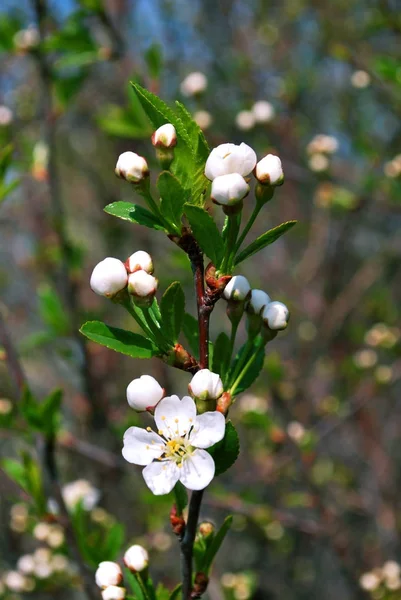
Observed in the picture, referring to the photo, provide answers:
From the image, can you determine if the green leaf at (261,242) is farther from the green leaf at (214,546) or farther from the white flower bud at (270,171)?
the green leaf at (214,546)

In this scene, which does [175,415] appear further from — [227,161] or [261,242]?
[227,161]

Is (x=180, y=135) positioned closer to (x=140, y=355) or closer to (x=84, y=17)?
(x=140, y=355)

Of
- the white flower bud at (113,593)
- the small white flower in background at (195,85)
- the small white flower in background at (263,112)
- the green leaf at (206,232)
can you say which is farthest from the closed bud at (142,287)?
the small white flower in background at (263,112)

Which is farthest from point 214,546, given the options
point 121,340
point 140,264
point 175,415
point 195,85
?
point 195,85

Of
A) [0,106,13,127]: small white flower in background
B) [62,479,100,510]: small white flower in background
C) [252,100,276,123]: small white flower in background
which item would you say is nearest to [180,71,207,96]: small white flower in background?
[252,100,276,123]: small white flower in background

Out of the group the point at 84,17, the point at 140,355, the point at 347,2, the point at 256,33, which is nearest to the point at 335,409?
the point at 84,17

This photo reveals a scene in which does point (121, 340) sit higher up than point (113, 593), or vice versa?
point (121, 340)
